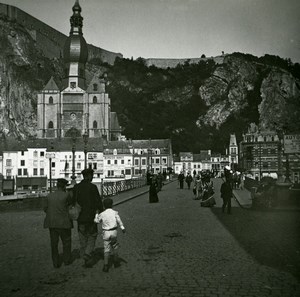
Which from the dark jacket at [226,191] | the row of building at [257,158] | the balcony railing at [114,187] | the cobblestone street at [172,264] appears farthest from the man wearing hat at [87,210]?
the balcony railing at [114,187]

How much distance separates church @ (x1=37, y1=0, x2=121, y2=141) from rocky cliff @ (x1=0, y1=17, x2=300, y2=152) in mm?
18426

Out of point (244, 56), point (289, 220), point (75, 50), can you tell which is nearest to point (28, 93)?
point (75, 50)

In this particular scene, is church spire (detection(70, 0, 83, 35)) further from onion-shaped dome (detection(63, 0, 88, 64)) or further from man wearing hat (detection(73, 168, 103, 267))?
man wearing hat (detection(73, 168, 103, 267))

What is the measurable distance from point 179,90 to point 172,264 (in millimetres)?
167304

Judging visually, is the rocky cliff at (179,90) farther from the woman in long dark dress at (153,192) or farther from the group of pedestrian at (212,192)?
the woman in long dark dress at (153,192)

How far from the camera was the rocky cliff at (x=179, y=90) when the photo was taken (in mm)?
132875

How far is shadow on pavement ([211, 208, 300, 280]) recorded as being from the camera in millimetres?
8554

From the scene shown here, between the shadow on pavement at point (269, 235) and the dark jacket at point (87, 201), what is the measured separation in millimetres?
3179

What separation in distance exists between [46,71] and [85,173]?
141517mm

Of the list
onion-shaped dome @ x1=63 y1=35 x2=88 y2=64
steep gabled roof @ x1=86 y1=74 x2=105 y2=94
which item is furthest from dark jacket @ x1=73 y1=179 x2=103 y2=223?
onion-shaped dome @ x1=63 y1=35 x2=88 y2=64

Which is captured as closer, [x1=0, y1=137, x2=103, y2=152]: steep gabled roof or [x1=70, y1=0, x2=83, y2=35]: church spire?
[x1=0, y1=137, x2=103, y2=152]: steep gabled roof

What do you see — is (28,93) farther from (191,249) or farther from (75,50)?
(191,249)

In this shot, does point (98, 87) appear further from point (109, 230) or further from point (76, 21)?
point (109, 230)

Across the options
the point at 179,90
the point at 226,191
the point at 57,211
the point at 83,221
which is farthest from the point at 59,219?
the point at 179,90
